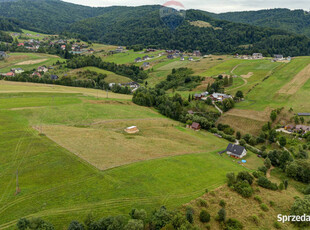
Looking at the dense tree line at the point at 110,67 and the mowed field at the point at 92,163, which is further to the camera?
the dense tree line at the point at 110,67

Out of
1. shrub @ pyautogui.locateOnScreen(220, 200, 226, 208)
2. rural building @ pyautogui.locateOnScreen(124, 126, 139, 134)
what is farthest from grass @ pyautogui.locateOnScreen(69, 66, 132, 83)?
shrub @ pyautogui.locateOnScreen(220, 200, 226, 208)

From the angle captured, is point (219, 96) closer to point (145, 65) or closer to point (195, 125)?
point (195, 125)

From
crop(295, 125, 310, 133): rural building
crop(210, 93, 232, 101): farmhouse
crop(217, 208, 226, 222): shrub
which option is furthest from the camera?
crop(210, 93, 232, 101): farmhouse

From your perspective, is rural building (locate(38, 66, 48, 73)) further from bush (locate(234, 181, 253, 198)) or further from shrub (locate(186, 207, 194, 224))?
shrub (locate(186, 207, 194, 224))

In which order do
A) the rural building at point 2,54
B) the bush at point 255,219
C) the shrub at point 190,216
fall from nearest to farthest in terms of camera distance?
the shrub at point 190,216
the bush at point 255,219
the rural building at point 2,54

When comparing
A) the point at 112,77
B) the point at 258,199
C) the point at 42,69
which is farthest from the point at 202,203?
the point at 42,69

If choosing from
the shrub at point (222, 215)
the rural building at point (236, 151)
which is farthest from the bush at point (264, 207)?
the rural building at point (236, 151)

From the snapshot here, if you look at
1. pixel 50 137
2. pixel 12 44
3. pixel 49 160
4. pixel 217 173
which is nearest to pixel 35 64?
pixel 12 44

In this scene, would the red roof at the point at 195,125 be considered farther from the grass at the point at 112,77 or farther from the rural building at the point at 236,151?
the grass at the point at 112,77
